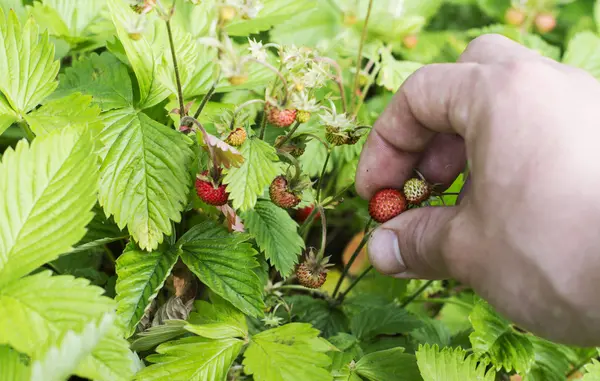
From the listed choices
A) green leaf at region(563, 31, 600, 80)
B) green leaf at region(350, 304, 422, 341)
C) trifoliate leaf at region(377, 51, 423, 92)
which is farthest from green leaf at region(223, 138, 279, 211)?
green leaf at region(563, 31, 600, 80)

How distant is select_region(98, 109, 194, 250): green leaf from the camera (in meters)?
0.89

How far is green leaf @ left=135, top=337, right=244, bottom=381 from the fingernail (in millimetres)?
271

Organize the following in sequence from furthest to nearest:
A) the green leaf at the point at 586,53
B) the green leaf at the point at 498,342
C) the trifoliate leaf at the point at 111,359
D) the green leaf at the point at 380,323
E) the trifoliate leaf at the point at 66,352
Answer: the green leaf at the point at 586,53 → the green leaf at the point at 380,323 → the green leaf at the point at 498,342 → the trifoliate leaf at the point at 111,359 → the trifoliate leaf at the point at 66,352

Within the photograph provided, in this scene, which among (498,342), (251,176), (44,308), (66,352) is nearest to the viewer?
(66,352)

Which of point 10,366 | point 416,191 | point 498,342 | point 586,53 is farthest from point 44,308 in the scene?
point 586,53

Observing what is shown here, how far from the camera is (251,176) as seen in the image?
85cm

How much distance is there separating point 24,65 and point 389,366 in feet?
2.66

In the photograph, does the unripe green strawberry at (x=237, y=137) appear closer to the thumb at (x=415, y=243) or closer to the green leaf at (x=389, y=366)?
the thumb at (x=415, y=243)

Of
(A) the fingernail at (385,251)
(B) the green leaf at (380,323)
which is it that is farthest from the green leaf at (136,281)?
(B) the green leaf at (380,323)

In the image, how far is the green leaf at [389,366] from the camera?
100 centimetres

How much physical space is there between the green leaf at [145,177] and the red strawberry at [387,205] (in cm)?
31

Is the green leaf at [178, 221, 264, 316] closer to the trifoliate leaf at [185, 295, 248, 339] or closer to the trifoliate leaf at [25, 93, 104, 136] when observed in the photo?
the trifoliate leaf at [185, 295, 248, 339]

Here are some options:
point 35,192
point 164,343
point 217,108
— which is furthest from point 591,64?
point 35,192

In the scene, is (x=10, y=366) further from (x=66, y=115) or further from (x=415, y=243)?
(x=415, y=243)
